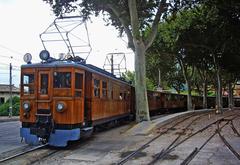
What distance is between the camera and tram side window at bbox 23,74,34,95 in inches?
558

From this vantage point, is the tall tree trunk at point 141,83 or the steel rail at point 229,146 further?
the tall tree trunk at point 141,83

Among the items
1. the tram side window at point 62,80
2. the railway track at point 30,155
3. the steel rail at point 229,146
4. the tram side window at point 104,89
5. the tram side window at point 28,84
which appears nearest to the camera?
the railway track at point 30,155

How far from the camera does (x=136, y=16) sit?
2100cm

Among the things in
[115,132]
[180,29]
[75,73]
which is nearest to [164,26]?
[180,29]

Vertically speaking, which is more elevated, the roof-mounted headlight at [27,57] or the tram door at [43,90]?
the roof-mounted headlight at [27,57]

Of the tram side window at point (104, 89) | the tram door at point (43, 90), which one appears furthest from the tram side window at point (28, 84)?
the tram side window at point (104, 89)

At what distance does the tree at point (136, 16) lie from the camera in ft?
69.6

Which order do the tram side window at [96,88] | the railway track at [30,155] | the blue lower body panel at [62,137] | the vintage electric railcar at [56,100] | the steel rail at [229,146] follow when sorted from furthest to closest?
the tram side window at [96,88] < the vintage electric railcar at [56,100] < the blue lower body panel at [62,137] < the steel rail at [229,146] < the railway track at [30,155]

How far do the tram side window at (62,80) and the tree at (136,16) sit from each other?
8.07m

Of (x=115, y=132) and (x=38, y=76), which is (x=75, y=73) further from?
(x=115, y=132)

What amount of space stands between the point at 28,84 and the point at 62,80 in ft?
4.38

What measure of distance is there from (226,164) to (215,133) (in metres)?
6.81

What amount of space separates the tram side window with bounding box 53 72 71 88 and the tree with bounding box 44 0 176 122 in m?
8.07

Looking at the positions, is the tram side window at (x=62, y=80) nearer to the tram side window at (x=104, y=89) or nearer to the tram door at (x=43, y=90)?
the tram door at (x=43, y=90)
